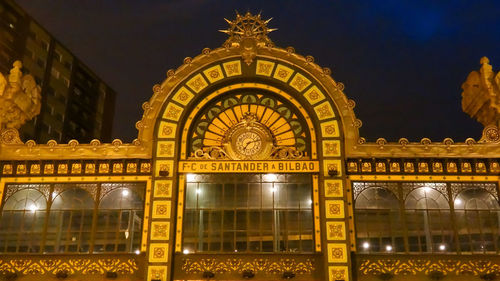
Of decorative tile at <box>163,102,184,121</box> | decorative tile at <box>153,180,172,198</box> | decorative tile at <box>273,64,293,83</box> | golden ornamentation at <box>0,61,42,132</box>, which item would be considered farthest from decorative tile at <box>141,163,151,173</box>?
decorative tile at <box>273,64,293,83</box>

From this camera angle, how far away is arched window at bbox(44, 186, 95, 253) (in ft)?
80.8

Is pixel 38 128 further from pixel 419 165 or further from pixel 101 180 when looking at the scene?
pixel 419 165

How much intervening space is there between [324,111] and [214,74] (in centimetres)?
584

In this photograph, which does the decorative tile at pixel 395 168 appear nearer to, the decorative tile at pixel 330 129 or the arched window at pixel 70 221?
the decorative tile at pixel 330 129

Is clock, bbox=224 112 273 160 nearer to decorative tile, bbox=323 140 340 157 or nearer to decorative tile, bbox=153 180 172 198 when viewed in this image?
decorative tile, bbox=323 140 340 157

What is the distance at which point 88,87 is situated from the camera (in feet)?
231

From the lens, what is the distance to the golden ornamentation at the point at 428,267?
76.4ft

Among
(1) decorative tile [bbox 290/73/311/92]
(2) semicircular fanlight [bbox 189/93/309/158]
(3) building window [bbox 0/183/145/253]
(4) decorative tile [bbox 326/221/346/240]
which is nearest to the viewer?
(4) decorative tile [bbox 326/221/346/240]

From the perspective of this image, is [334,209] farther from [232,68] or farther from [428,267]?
[232,68]

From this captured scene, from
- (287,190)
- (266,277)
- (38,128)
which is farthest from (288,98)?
(38,128)

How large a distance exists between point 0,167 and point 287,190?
558 inches

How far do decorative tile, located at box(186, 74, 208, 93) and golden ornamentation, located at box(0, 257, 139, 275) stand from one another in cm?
883

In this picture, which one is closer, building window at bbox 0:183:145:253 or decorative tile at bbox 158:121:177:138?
building window at bbox 0:183:145:253

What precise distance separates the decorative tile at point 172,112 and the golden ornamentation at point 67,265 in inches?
279
